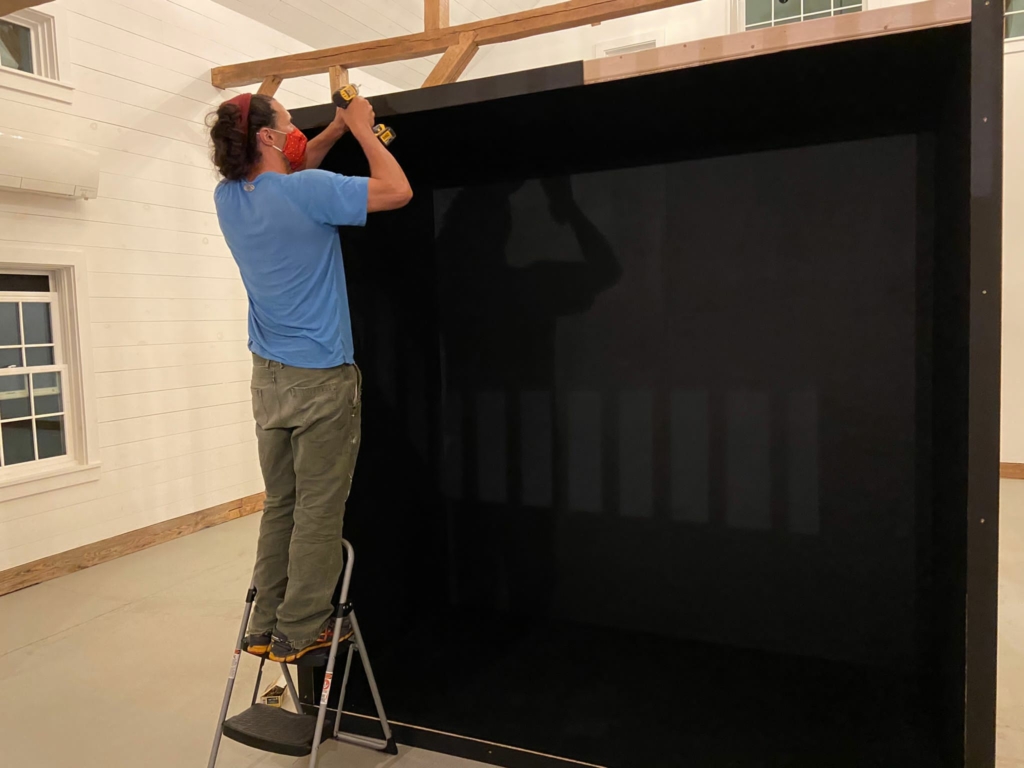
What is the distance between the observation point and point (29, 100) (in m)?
4.29

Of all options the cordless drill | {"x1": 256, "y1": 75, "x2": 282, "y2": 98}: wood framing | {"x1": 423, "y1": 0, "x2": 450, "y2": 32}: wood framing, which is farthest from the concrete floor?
{"x1": 423, "y1": 0, "x2": 450, "y2": 32}: wood framing

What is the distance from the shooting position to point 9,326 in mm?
4391

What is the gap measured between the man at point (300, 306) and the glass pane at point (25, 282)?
3.27 meters

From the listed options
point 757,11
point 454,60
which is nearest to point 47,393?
point 454,60

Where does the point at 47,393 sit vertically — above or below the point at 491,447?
above

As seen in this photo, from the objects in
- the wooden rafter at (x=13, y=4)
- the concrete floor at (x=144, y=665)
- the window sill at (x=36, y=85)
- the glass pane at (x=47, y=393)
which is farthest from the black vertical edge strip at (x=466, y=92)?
the glass pane at (x=47, y=393)

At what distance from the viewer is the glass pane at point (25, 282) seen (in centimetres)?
437

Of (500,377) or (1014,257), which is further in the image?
(1014,257)

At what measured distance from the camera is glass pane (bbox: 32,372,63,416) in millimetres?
4562

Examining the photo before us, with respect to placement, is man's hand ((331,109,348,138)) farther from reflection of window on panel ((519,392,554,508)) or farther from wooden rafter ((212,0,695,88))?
wooden rafter ((212,0,695,88))

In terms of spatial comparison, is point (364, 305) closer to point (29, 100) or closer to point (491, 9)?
point (29, 100)

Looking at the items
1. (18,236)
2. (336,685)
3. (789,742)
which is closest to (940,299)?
(789,742)

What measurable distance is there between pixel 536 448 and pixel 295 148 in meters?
1.59

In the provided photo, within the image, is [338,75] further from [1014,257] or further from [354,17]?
[1014,257]
